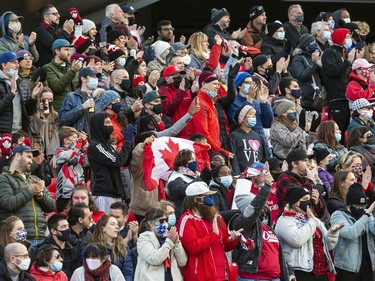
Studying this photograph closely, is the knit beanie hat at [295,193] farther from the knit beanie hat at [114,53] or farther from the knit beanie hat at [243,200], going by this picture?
the knit beanie hat at [114,53]

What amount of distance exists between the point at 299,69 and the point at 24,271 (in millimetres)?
9881

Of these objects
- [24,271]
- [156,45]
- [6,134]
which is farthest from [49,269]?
[156,45]

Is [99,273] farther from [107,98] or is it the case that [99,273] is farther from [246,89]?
[246,89]

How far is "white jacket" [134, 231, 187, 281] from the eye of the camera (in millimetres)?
15164

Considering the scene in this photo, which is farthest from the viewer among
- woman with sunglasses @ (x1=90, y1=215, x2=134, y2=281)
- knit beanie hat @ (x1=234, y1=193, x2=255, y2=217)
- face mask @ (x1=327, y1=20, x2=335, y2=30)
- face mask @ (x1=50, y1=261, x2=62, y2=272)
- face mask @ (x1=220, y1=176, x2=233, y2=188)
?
face mask @ (x1=327, y1=20, x2=335, y2=30)

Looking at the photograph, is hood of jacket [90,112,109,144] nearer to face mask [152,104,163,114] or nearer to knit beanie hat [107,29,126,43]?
face mask [152,104,163,114]

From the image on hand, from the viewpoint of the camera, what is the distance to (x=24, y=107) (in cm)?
1911

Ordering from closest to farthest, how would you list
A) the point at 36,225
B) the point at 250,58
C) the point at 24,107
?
the point at 36,225 → the point at 24,107 → the point at 250,58

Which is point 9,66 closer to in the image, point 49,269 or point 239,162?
point 239,162

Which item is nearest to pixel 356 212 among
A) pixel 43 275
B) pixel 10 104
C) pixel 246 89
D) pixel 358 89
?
pixel 246 89

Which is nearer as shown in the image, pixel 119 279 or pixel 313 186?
pixel 119 279

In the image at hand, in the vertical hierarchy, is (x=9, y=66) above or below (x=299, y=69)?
above

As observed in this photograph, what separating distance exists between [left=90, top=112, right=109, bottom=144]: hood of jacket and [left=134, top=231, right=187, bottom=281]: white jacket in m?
2.48

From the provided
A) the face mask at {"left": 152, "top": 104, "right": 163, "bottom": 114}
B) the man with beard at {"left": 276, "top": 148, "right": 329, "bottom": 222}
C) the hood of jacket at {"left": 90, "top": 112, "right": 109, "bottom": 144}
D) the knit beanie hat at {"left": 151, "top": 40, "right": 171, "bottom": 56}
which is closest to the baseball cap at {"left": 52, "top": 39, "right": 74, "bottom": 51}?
the face mask at {"left": 152, "top": 104, "right": 163, "bottom": 114}
